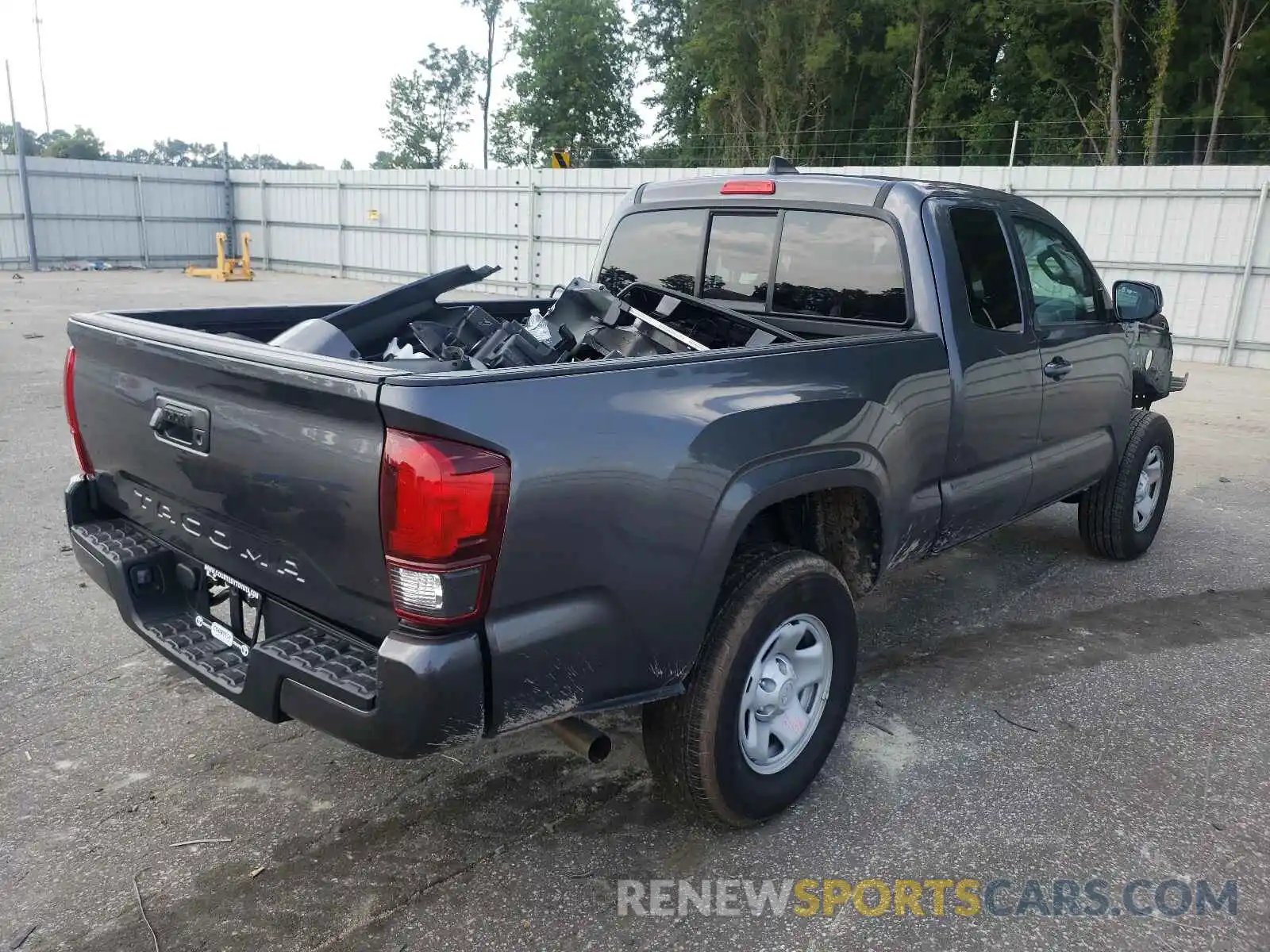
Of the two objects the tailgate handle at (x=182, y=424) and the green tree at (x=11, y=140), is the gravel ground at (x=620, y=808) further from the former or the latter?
the green tree at (x=11, y=140)

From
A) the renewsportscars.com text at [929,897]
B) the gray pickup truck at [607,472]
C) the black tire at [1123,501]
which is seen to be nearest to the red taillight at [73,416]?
the gray pickup truck at [607,472]

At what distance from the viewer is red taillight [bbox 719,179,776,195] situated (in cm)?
390

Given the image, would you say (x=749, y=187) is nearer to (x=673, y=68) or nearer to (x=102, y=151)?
(x=673, y=68)

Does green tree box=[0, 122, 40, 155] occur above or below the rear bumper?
above

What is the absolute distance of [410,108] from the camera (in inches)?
2231

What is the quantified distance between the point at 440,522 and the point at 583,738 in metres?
0.80

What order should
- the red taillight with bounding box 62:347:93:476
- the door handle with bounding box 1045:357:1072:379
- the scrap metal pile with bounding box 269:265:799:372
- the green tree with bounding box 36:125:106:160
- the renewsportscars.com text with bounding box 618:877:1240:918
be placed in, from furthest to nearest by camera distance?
the green tree with bounding box 36:125:106:160, the door handle with bounding box 1045:357:1072:379, the scrap metal pile with bounding box 269:265:799:372, the red taillight with bounding box 62:347:93:476, the renewsportscars.com text with bounding box 618:877:1240:918

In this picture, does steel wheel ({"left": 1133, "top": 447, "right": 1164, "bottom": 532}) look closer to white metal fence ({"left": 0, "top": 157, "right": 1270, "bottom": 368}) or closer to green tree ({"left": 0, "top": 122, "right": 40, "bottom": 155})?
white metal fence ({"left": 0, "top": 157, "right": 1270, "bottom": 368})

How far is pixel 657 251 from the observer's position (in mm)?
4336

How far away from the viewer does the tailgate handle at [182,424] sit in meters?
2.42

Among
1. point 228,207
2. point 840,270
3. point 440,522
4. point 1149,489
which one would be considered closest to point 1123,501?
point 1149,489

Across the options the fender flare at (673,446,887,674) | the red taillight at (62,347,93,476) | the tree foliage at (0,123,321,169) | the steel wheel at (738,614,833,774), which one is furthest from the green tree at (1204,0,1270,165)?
the tree foliage at (0,123,321,169)

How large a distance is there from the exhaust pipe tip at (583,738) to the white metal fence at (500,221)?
28.2 feet

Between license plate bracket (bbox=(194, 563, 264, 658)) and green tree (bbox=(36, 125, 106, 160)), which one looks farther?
green tree (bbox=(36, 125, 106, 160))
